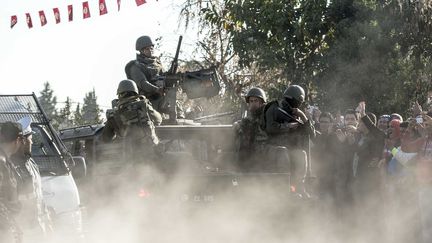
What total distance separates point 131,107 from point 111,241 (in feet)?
5.57

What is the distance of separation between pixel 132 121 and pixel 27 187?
4.21 m

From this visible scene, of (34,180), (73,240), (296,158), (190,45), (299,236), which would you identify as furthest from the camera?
(190,45)

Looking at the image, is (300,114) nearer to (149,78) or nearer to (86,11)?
(149,78)

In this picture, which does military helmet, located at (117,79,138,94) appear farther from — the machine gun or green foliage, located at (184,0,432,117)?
green foliage, located at (184,0,432,117)

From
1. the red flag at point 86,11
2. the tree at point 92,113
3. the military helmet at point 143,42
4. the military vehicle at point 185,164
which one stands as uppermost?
the red flag at point 86,11

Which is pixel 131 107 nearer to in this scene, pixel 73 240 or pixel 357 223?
pixel 73 240

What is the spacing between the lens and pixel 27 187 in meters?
8.45

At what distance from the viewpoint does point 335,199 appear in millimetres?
15508

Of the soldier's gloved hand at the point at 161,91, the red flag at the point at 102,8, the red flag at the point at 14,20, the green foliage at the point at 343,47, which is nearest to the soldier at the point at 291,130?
the soldier's gloved hand at the point at 161,91

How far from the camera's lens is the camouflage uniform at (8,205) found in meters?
8.02

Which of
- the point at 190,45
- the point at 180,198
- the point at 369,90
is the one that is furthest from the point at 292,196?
the point at 190,45

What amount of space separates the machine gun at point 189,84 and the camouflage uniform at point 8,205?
620cm

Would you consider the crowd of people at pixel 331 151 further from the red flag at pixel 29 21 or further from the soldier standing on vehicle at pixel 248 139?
the red flag at pixel 29 21

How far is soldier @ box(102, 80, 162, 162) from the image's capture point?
40.4 ft
